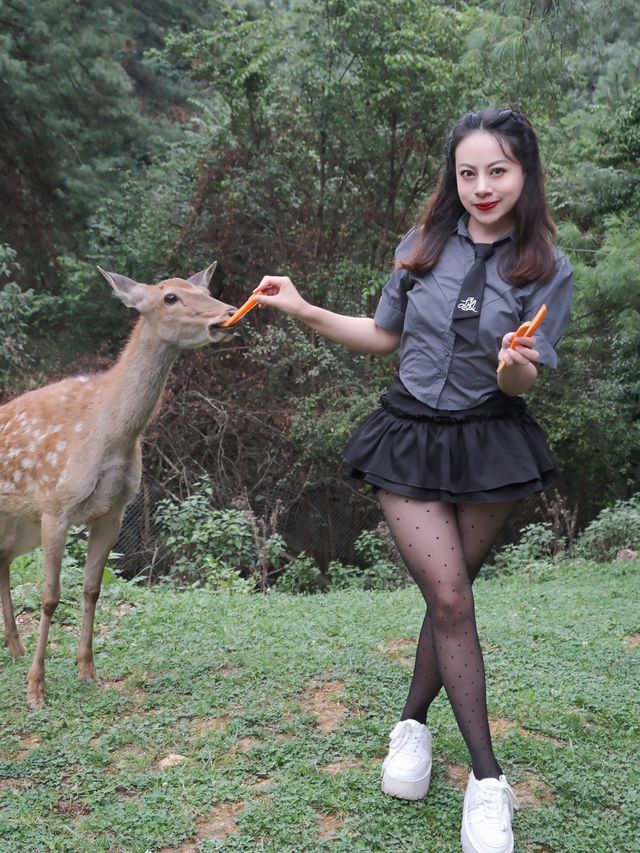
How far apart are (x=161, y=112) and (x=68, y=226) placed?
3469 mm

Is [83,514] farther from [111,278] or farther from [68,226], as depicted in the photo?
[68,226]

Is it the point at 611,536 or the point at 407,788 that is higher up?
the point at 407,788

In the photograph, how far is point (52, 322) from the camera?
1543cm

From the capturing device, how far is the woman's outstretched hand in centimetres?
304

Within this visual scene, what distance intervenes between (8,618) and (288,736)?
1.91 m

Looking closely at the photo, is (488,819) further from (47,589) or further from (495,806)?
(47,589)

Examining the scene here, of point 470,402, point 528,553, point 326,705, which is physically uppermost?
point 470,402

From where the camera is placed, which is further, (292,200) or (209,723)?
(292,200)

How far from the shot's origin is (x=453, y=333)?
277 centimetres

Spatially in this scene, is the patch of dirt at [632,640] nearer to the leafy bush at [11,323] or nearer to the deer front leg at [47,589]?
the deer front leg at [47,589]

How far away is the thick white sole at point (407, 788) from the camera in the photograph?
3.06 meters

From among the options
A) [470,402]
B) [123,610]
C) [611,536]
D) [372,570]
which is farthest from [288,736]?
[611,536]

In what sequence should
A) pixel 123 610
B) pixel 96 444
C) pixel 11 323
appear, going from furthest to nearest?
pixel 11 323
pixel 123 610
pixel 96 444

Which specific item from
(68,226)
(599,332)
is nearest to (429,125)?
(599,332)
